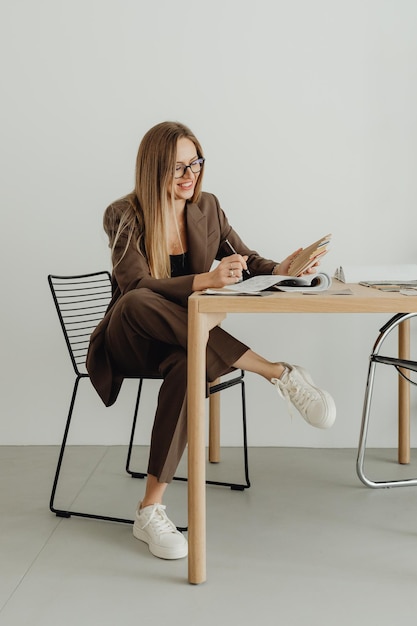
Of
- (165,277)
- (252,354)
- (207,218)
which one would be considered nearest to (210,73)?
(207,218)

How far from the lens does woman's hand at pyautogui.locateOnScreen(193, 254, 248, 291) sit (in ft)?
6.34

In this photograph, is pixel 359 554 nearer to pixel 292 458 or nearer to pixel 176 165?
pixel 292 458

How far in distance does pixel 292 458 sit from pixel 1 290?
1390mm

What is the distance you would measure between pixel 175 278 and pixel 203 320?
36 centimetres

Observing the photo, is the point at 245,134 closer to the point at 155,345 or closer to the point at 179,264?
the point at 179,264

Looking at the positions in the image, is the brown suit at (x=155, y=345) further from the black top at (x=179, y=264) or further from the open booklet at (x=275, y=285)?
the open booklet at (x=275, y=285)

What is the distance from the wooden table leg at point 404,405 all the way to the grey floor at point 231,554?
0.26 feet

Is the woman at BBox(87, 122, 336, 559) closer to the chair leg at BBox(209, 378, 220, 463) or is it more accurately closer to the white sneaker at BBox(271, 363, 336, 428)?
the white sneaker at BBox(271, 363, 336, 428)

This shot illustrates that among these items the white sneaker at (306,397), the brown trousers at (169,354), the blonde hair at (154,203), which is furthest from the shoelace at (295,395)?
the blonde hair at (154,203)

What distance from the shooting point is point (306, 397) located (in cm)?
208

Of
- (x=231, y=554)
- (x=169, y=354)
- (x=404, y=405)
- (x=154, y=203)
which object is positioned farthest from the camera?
(x=404, y=405)

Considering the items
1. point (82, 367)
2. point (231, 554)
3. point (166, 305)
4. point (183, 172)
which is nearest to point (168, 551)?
point (231, 554)

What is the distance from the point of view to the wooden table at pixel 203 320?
1773 mm

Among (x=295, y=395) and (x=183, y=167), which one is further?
(x=183, y=167)
